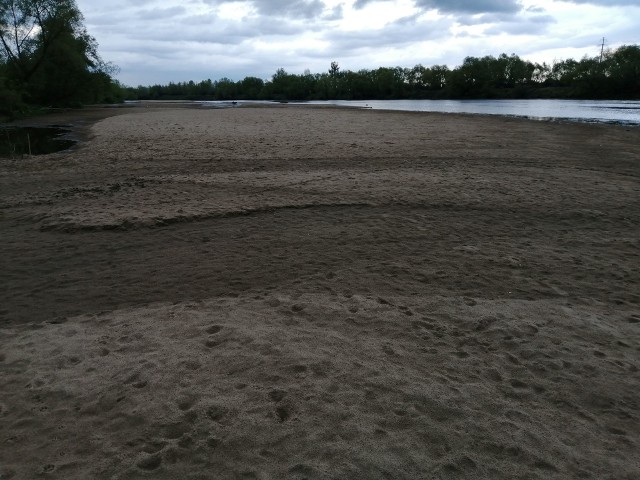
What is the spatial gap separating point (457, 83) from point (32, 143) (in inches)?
4078

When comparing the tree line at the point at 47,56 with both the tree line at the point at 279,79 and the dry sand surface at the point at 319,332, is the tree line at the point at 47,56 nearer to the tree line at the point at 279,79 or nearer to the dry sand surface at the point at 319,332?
the tree line at the point at 279,79

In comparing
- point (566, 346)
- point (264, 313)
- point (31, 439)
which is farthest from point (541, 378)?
point (31, 439)

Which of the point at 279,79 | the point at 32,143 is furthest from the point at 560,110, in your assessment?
the point at 279,79

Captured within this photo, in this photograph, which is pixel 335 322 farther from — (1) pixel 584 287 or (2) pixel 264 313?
(1) pixel 584 287

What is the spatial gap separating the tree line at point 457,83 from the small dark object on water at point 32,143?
86.1 meters

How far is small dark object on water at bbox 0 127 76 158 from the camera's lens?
58.4 feet

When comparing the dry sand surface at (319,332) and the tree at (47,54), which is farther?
the tree at (47,54)

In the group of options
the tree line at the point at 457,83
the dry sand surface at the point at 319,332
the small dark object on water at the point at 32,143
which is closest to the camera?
the dry sand surface at the point at 319,332

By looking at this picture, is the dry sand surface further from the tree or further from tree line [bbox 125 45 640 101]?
tree line [bbox 125 45 640 101]

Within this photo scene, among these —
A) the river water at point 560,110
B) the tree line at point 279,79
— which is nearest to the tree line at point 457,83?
the tree line at point 279,79

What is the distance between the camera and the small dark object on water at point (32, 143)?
17.8 metres

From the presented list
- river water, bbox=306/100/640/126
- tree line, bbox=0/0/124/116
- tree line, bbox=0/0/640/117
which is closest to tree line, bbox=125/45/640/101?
tree line, bbox=0/0/640/117

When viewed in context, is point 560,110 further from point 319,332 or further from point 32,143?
point 319,332

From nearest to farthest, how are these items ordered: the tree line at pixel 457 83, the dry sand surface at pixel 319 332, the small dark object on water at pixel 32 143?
the dry sand surface at pixel 319 332, the small dark object on water at pixel 32 143, the tree line at pixel 457 83
